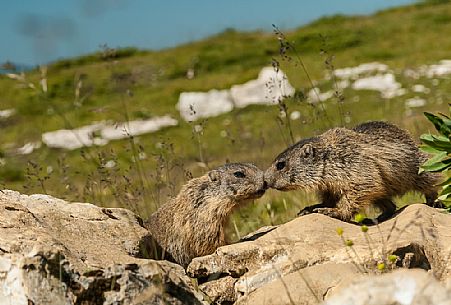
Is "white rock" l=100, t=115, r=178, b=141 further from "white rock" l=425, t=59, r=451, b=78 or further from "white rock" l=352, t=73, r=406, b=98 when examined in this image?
"white rock" l=425, t=59, r=451, b=78

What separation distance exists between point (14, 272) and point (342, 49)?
25.4 m

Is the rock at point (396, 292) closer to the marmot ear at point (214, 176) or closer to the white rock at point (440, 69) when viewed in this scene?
the marmot ear at point (214, 176)

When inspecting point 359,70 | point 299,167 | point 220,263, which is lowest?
point 359,70

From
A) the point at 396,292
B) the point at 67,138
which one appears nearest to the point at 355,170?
the point at 396,292

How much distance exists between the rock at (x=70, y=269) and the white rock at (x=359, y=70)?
2050 centimetres

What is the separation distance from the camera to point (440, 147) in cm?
613

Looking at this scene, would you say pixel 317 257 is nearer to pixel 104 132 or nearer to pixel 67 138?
pixel 104 132

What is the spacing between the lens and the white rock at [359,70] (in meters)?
25.9

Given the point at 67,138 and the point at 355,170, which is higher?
the point at 355,170

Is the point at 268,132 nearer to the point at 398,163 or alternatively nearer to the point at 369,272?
the point at 398,163

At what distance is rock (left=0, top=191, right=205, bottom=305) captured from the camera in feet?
16.1

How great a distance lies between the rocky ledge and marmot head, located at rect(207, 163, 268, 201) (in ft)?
3.00

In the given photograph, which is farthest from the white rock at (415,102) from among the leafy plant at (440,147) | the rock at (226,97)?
the leafy plant at (440,147)

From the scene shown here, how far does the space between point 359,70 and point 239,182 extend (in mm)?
19114
